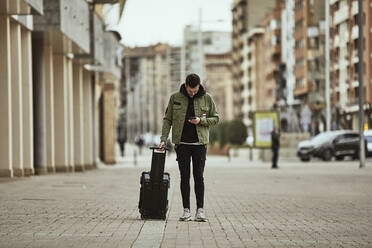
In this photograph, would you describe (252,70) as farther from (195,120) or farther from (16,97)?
(195,120)

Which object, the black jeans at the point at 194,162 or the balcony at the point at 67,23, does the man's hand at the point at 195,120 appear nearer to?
the black jeans at the point at 194,162

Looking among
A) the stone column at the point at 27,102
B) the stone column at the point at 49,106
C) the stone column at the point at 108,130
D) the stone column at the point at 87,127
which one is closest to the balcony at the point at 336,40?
the stone column at the point at 108,130

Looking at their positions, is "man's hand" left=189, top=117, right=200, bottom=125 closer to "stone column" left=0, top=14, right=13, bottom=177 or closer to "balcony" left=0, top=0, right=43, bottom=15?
"balcony" left=0, top=0, right=43, bottom=15

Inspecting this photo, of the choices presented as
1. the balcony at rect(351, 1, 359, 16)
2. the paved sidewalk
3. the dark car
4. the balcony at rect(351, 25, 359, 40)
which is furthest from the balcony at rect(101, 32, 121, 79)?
the balcony at rect(351, 25, 359, 40)

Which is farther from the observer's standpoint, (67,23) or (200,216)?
(67,23)

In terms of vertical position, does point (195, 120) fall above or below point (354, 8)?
below

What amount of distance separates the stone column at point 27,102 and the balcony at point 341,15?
81830 mm

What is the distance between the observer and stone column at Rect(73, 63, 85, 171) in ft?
150

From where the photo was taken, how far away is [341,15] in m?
114

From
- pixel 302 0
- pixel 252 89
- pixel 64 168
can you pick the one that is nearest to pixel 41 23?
pixel 64 168

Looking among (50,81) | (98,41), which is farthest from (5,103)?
(98,41)

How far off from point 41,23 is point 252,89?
15620cm

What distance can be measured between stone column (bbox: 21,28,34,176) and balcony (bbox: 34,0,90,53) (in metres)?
0.66

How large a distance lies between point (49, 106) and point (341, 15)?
80248mm
